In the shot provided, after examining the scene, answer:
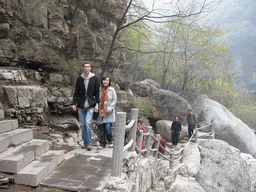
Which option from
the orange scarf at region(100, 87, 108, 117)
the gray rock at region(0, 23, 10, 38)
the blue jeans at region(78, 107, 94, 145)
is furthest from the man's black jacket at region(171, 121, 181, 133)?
the gray rock at region(0, 23, 10, 38)

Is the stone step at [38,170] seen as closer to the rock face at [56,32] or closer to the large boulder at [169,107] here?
the rock face at [56,32]

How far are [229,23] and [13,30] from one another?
96178mm

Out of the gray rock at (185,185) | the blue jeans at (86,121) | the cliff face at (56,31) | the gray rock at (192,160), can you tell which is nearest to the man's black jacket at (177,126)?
the gray rock at (192,160)

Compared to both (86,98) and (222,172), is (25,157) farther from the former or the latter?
(222,172)

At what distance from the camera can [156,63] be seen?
2212cm

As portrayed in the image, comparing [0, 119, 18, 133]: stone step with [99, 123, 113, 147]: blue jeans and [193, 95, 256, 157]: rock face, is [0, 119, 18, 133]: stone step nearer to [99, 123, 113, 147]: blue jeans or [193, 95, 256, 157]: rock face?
[99, 123, 113, 147]: blue jeans

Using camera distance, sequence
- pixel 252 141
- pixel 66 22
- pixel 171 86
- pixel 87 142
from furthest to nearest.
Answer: pixel 171 86
pixel 252 141
pixel 66 22
pixel 87 142

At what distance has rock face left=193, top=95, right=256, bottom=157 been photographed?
Result: 1453 centimetres

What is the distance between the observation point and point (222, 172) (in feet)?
30.9

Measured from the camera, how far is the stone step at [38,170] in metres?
2.47

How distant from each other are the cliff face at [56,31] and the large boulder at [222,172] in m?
Result: 8.50

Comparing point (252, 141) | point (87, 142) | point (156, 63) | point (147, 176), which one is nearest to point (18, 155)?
point (87, 142)

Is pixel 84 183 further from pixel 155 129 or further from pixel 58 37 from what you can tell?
pixel 155 129

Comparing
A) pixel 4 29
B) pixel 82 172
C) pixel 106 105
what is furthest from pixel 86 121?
pixel 4 29
